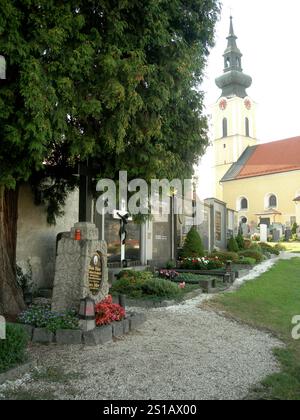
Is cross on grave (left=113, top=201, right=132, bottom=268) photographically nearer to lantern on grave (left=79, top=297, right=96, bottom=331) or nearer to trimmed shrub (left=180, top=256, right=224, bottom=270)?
trimmed shrub (left=180, top=256, right=224, bottom=270)

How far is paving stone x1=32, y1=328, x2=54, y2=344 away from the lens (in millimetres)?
5902

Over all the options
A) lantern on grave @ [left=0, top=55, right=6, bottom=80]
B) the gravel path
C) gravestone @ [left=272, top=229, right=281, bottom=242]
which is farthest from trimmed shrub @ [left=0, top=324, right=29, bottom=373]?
gravestone @ [left=272, top=229, right=281, bottom=242]

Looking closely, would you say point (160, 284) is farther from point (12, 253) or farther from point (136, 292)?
point (12, 253)

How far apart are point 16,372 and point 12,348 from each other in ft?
0.86

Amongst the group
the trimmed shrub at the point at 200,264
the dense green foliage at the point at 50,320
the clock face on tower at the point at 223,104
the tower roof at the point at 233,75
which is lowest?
the dense green foliage at the point at 50,320

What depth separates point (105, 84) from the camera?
5.63 m

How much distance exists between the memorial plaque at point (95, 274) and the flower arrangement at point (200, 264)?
25.5 feet

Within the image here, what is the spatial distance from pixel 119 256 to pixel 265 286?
14.3 feet

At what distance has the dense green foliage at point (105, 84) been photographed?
200 inches

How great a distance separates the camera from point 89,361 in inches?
200

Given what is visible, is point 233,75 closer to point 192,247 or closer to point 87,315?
point 192,247

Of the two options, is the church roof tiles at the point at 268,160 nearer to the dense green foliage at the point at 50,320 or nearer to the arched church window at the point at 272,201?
the arched church window at the point at 272,201

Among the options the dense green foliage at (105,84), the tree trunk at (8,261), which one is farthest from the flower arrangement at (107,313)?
the dense green foliage at (105,84)
